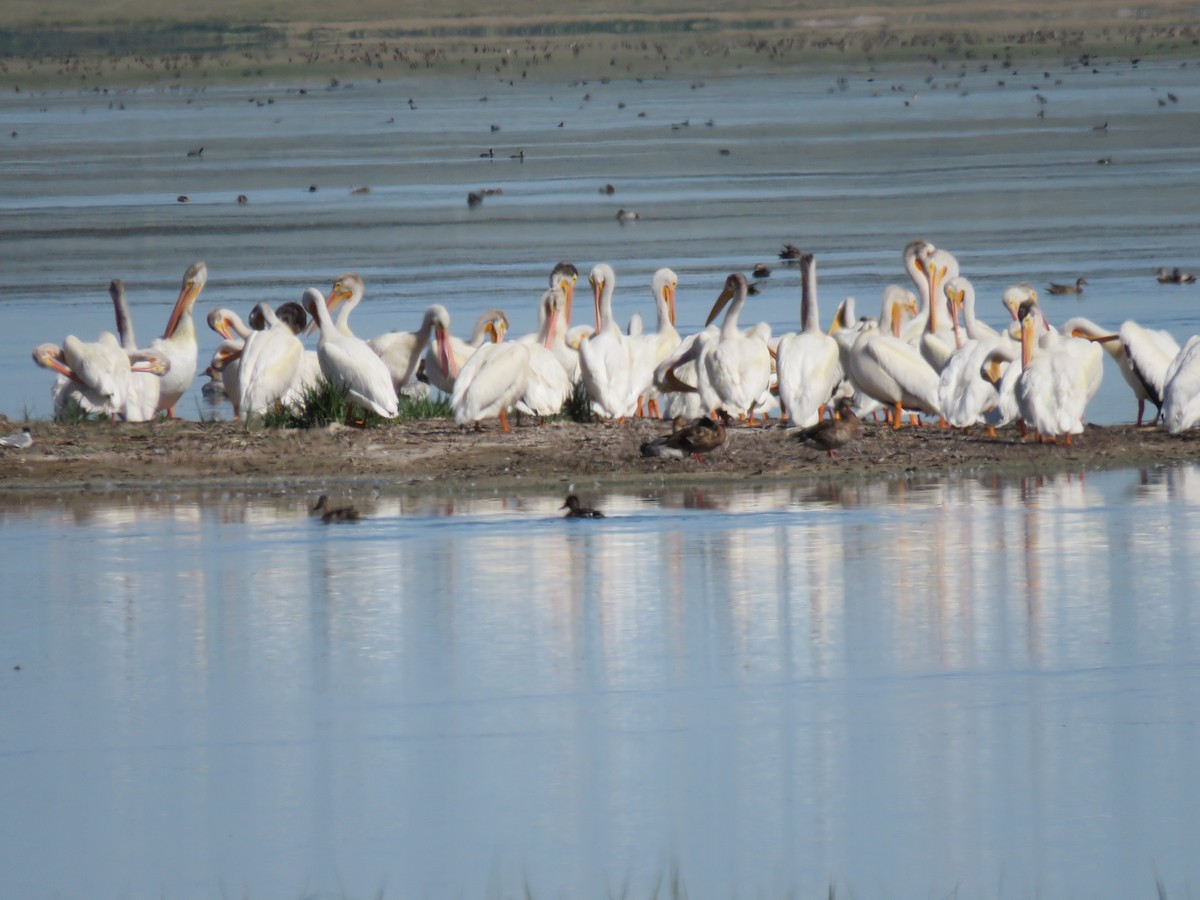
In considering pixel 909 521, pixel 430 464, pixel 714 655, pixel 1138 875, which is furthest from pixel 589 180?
pixel 1138 875

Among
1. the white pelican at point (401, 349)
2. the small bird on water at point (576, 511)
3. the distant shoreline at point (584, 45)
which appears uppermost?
the distant shoreline at point (584, 45)

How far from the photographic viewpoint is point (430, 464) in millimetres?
11672

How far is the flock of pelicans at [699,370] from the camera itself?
11.8 m

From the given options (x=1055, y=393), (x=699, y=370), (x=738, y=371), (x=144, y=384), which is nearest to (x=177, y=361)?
(x=144, y=384)

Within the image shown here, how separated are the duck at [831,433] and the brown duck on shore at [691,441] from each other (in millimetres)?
454

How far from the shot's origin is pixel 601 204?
1137 inches

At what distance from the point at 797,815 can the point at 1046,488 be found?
5.35m

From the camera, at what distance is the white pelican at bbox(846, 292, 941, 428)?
12664mm

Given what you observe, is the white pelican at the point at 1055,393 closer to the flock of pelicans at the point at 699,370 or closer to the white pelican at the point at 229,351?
the flock of pelicans at the point at 699,370

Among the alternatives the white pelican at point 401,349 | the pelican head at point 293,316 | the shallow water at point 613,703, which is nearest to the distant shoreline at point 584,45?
the pelican head at point 293,316

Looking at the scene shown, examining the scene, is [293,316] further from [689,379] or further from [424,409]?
[689,379]

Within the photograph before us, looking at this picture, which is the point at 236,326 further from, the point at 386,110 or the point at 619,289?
the point at 386,110

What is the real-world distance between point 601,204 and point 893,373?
16.5 m

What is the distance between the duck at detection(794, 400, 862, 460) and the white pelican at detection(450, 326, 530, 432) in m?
1.73
